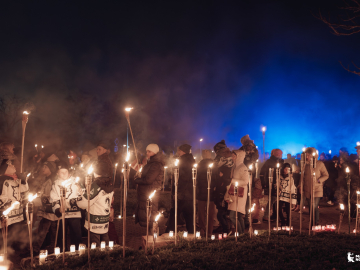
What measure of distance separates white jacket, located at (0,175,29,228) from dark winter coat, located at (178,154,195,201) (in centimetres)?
334

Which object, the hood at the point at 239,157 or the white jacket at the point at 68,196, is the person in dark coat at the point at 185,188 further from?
the white jacket at the point at 68,196

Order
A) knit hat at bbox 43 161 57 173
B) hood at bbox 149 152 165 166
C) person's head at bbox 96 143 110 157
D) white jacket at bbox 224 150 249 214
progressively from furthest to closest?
knit hat at bbox 43 161 57 173 → person's head at bbox 96 143 110 157 → hood at bbox 149 152 165 166 → white jacket at bbox 224 150 249 214

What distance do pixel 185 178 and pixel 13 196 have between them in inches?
142

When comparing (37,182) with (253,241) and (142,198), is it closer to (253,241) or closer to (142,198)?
(142,198)

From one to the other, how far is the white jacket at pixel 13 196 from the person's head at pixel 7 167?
90 mm

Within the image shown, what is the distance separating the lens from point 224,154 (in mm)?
6824

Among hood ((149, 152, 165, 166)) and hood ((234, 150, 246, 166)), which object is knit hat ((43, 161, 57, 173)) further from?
hood ((234, 150, 246, 166))

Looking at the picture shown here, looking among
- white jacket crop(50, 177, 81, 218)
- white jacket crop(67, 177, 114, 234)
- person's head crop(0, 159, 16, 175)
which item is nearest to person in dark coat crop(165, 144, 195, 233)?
white jacket crop(67, 177, 114, 234)

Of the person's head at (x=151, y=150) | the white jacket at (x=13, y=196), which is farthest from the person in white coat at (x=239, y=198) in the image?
the white jacket at (x=13, y=196)

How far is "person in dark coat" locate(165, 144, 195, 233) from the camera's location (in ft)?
21.5

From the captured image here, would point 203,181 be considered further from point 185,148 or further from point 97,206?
point 97,206

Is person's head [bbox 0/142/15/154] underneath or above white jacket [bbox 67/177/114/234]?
above

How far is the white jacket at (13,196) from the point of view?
4905mm

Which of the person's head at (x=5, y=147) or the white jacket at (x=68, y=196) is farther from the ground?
the person's head at (x=5, y=147)
